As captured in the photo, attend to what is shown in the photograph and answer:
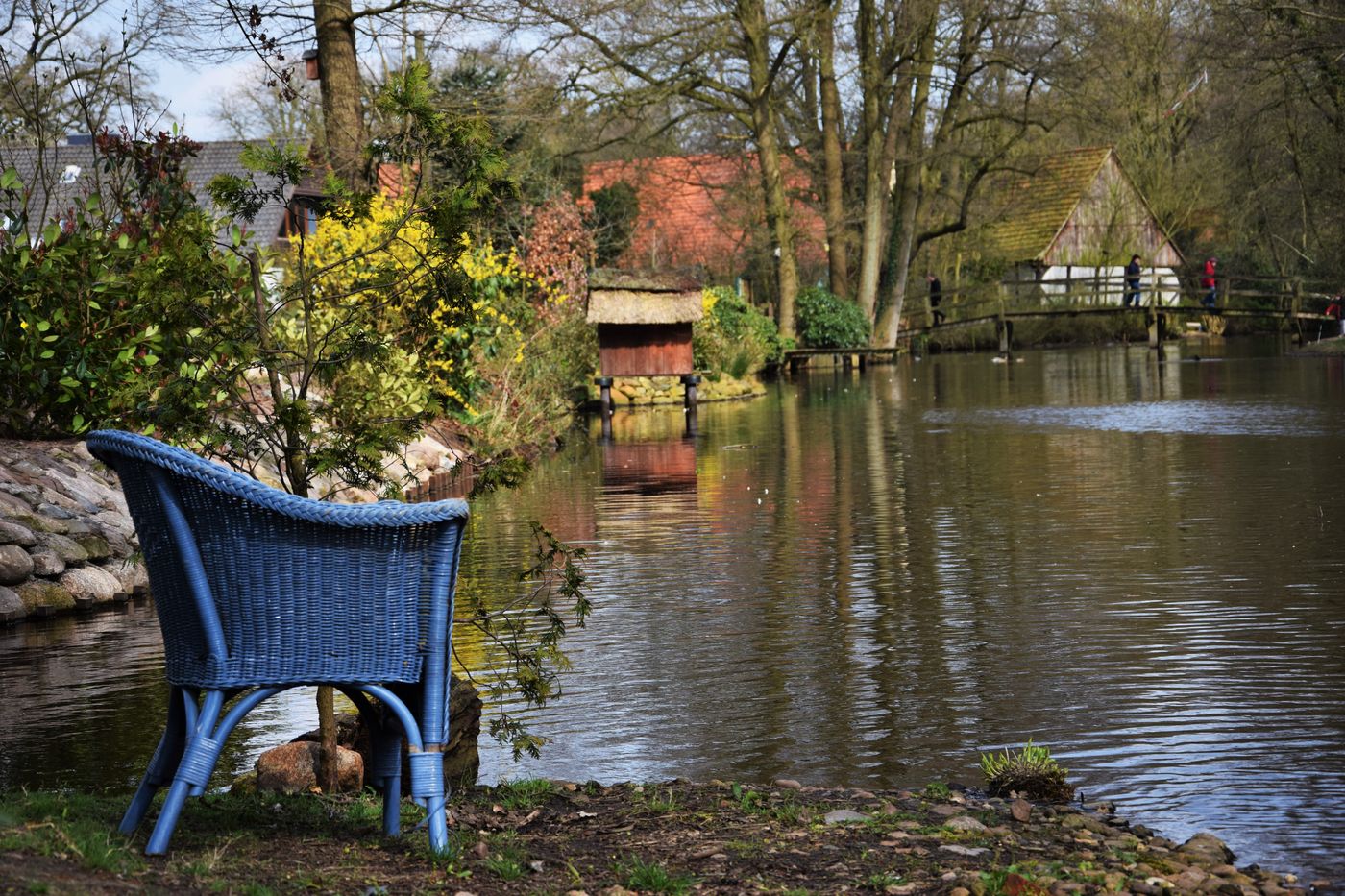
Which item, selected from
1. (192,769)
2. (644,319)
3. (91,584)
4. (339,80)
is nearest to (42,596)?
(91,584)

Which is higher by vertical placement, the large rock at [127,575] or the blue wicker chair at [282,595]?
the blue wicker chair at [282,595]

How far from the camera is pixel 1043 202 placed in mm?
64000

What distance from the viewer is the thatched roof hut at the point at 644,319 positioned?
27.5 metres

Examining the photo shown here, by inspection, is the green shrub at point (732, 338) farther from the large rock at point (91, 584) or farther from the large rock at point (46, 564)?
the large rock at point (46, 564)

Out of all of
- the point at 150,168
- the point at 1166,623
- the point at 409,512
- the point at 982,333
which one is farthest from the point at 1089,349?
the point at 409,512

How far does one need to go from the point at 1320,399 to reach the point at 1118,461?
926 cm

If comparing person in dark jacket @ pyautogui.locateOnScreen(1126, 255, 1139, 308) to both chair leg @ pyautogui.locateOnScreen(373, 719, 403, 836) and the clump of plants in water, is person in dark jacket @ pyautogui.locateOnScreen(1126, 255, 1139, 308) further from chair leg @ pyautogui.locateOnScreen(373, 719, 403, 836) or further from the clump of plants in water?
chair leg @ pyautogui.locateOnScreen(373, 719, 403, 836)

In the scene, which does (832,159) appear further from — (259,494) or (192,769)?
(192,769)

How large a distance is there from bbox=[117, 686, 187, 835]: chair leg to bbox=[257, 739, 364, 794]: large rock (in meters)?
1.14

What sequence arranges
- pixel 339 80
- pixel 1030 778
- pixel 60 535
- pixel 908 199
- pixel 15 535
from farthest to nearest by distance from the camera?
1. pixel 908 199
2. pixel 339 80
3. pixel 60 535
4. pixel 15 535
5. pixel 1030 778

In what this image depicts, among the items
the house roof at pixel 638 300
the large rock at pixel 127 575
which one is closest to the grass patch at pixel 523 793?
the large rock at pixel 127 575

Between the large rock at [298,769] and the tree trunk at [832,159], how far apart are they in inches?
1421

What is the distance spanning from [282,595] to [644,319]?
22987 millimetres

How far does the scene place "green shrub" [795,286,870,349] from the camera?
4356 centimetres
